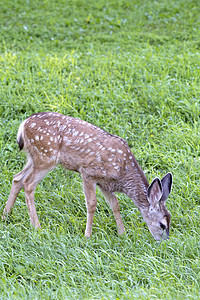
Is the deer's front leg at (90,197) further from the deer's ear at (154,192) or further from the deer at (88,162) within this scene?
the deer's ear at (154,192)

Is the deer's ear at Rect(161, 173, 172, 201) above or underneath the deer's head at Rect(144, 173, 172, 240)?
above

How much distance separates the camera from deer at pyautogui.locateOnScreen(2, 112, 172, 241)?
5.32 meters

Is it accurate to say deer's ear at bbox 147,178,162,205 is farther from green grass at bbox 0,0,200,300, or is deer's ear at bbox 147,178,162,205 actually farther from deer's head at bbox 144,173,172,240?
green grass at bbox 0,0,200,300

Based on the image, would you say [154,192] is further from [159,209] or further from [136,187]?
[136,187]

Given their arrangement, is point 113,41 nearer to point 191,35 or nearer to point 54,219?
point 191,35

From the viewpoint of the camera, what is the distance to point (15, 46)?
34.1ft

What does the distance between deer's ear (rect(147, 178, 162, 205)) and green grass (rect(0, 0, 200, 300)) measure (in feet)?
1.35

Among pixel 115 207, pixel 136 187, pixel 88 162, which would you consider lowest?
pixel 115 207

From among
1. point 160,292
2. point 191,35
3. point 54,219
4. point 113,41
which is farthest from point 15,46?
point 160,292

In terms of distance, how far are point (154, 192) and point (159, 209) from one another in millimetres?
210

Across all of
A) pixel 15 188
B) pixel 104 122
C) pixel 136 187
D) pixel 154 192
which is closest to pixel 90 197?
pixel 136 187

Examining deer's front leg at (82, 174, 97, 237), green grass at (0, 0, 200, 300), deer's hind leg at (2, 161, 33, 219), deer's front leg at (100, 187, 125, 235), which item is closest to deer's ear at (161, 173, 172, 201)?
green grass at (0, 0, 200, 300)

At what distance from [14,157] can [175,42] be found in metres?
→ 5.13

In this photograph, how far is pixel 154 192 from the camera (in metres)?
5.11
